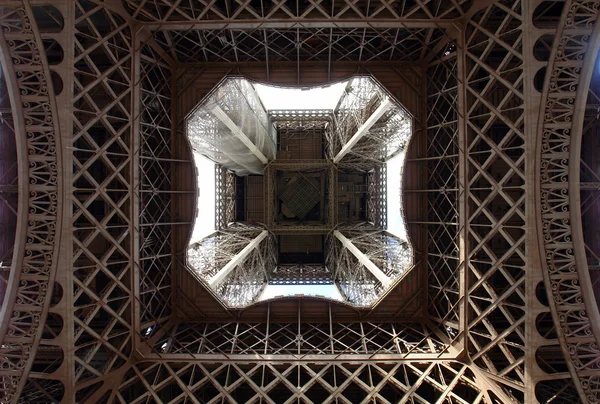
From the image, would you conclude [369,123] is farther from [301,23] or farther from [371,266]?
[371,266]

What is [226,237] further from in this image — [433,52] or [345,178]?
[433,52]

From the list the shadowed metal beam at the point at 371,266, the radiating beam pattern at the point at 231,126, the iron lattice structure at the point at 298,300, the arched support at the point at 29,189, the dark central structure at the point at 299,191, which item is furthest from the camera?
the dark central structure at the point at 299,191

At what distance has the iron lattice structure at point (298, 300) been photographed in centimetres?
990

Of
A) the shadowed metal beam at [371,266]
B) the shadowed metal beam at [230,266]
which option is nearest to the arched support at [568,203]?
the shadowed metal beam at [371,266]

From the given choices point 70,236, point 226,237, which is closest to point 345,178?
point 226,237

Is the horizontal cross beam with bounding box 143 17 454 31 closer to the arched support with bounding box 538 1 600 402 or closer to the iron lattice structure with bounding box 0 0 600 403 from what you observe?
the iron lattice structure with bounding box 0 0 600 403

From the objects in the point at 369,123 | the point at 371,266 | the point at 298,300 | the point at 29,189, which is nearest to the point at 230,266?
the point at 298,300

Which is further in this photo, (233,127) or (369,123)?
(369,123)

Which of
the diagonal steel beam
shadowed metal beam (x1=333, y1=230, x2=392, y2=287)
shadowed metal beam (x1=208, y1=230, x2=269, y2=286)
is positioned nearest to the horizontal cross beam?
the diagonal steel beam

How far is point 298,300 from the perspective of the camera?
1575cm

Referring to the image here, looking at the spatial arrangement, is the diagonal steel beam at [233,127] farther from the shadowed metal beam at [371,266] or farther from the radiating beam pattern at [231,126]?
the shadowed metal beam at [371,266]

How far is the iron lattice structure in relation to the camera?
9.90 meters

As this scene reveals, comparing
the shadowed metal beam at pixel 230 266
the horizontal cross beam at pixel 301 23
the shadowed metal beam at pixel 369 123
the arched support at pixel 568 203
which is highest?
the horizontal cross beam at pixel 301 23

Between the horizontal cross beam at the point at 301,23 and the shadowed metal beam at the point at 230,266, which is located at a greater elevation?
the horizontal cross beam at the point at 301,23
